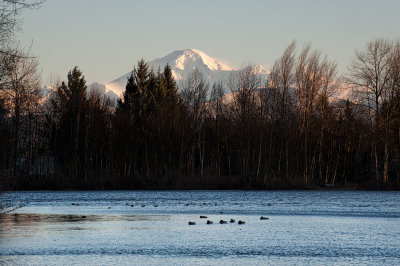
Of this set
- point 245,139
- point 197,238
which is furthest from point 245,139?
point 197,238

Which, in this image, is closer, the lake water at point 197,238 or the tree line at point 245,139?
the lake water at point 197,238

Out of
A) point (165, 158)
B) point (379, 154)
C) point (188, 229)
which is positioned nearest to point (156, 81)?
point (165, 158)

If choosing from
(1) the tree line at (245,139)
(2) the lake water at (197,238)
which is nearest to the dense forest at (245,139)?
(1) the tree line at (245,139)

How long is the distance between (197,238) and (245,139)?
1840 inches

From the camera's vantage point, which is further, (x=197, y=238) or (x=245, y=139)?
(x=245, y=139)

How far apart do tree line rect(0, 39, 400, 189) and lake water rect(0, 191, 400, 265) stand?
100ft

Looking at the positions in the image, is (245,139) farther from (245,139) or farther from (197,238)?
(197,238)

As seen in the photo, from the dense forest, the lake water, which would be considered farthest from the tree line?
the lake water

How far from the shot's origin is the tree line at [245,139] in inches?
2648

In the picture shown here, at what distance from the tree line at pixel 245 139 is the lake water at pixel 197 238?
3063 centimetres

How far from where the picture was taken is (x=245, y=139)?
70062mm

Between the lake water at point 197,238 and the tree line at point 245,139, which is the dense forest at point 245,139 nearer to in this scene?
the tree line at point 245,139

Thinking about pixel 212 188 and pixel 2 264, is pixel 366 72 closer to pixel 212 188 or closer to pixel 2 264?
pixel 212 188

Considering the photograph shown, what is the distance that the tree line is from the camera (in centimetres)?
6725
